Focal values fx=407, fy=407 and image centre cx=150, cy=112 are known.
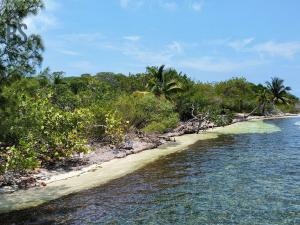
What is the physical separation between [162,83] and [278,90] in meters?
54.3

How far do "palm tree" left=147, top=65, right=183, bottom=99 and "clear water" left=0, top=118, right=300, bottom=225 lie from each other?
31987mm

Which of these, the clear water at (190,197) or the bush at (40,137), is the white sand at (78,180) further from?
the bush at (40,137)

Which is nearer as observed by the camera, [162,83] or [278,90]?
[162,83]

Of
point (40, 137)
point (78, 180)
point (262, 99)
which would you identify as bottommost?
point (78, 180)

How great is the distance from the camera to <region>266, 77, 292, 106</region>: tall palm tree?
106562 millimetres

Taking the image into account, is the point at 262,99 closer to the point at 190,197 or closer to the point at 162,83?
the point at 162,83

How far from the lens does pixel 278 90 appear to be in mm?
107812

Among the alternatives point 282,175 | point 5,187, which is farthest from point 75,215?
point 282,175

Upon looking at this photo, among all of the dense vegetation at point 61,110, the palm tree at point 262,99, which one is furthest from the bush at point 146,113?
the palm tree at point 262,99

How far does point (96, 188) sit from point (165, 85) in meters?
42.4

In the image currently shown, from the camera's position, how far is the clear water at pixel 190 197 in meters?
16.7

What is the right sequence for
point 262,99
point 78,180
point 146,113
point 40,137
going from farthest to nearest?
point 262,99, point 146,113, point 40,137, point 78,180

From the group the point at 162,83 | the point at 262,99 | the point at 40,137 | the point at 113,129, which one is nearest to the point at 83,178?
the point at 40,137

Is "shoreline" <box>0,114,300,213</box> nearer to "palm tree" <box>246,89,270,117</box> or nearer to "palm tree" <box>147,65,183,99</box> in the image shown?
"palm tree" <box>147,65,183,99</box>
